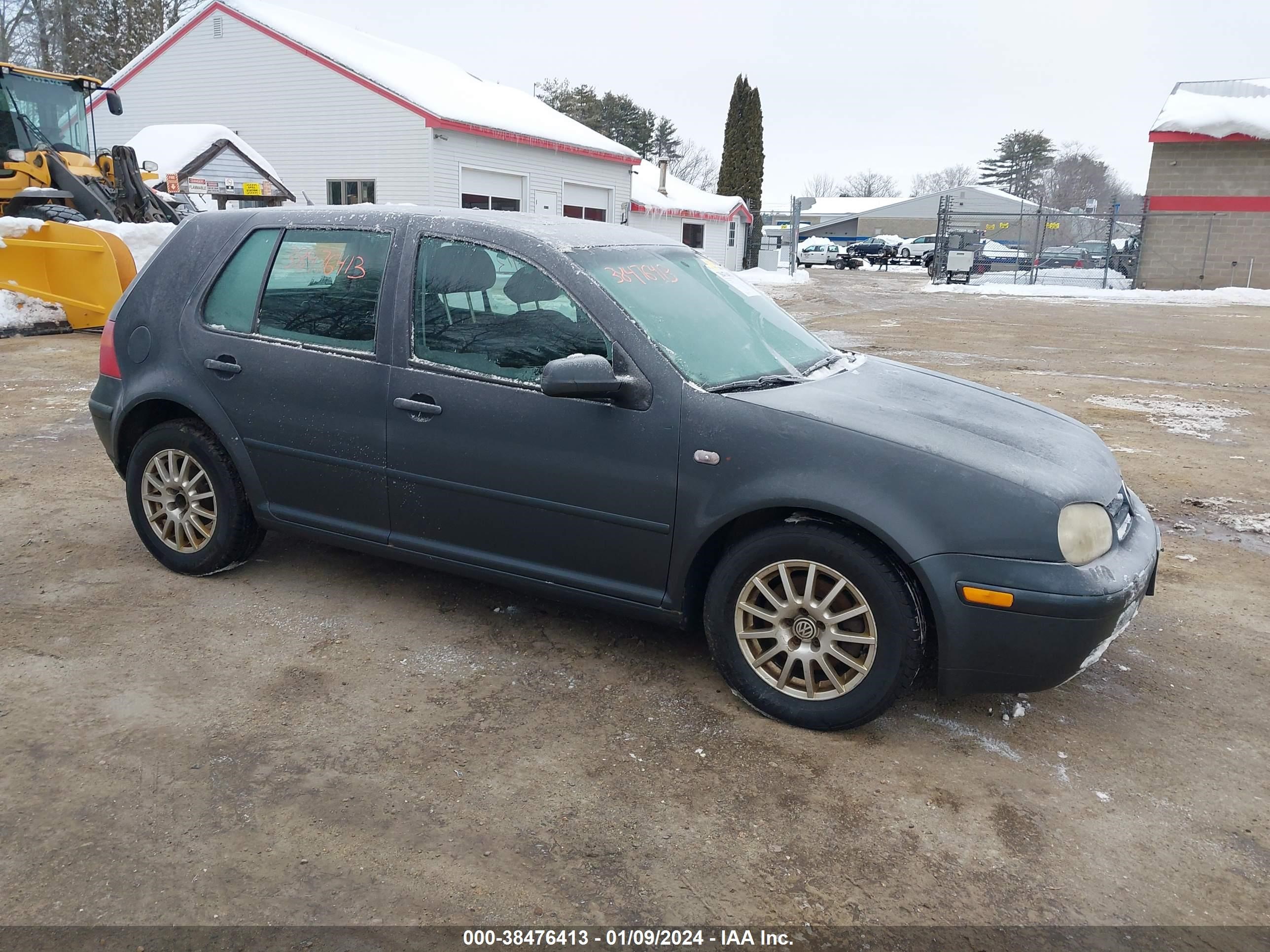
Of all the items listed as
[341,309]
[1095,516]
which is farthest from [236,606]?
[1095,516]

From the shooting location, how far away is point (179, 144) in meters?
21.3

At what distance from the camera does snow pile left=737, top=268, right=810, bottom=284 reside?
33812mm

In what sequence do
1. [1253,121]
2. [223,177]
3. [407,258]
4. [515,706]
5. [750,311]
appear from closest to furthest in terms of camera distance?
[515,706]
[407,258]
[750,311]
[223,177]
[1253,121]

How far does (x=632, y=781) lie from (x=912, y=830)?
85cm

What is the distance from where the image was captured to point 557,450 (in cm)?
348

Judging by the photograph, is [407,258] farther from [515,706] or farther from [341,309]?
[515,706]

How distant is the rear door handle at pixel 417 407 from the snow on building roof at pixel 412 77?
69.1 feet

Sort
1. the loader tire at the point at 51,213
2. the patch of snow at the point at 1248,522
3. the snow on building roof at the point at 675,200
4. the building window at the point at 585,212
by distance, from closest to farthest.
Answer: the patch of snow at the point at 1248,522 → the loader tire at the point at 51,213 → the building window at the point at 585,212 → the snow on building roof at the point at 675,200

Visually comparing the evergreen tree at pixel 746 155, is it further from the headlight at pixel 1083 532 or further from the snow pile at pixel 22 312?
the headlight at pixel 1083 532

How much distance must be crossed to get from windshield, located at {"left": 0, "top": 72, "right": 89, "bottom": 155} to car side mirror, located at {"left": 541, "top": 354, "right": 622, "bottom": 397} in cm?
1456

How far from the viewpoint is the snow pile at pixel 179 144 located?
21.0 m

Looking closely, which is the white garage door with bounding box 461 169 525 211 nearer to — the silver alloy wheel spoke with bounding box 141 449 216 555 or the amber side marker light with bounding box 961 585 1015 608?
the silver alloy wheel spoke with bounding box 141 449 216 555

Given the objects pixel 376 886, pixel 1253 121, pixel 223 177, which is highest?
pixel 1253 121

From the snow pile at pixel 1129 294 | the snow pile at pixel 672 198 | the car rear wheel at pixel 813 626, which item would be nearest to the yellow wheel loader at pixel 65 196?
the car rear wheel at pixel 813 626
